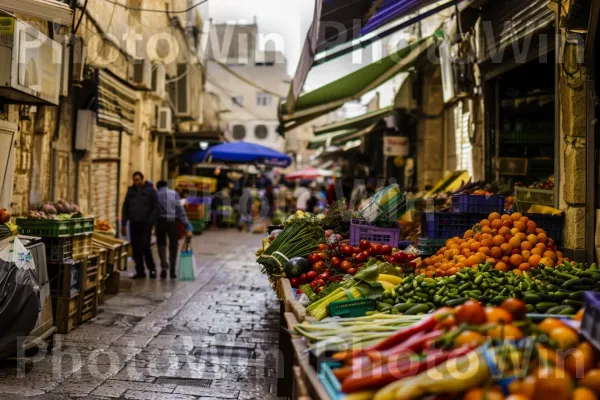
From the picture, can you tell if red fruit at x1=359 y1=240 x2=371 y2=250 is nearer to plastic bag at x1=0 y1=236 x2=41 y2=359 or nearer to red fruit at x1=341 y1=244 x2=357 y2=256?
red fruit at x1=341 y1=244 x2=357 y2=256

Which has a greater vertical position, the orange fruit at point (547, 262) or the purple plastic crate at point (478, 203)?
the purple plastic crate at point (478, 203)

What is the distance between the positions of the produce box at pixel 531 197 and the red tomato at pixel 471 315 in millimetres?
4398

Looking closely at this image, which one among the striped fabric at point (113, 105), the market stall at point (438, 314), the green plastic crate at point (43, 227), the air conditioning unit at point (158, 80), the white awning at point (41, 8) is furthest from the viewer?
→ the air conditioning unit at point (158, 80)

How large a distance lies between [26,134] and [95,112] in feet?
8.48

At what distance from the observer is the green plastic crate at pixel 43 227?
23.4 feet

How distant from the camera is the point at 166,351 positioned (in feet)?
21.5

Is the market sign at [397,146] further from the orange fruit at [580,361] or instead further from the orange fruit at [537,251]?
the orange fruit at [580,361]

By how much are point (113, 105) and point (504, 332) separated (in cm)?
1097

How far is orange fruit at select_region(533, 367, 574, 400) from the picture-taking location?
93.8 inches

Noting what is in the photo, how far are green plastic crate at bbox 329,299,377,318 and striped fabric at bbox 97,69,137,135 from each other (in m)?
8.53

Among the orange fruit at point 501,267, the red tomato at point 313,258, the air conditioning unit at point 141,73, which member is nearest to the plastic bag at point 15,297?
the red tomato at point 313,258

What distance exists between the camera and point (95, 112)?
37.8ft

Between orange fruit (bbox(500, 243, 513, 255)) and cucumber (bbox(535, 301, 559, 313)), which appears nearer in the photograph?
cucumber (bbox(535, 301, 559, 313))

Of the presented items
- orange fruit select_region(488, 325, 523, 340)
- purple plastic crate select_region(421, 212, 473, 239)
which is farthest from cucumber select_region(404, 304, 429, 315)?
purple plastic crate select_region(421, 212, 473, 239)
